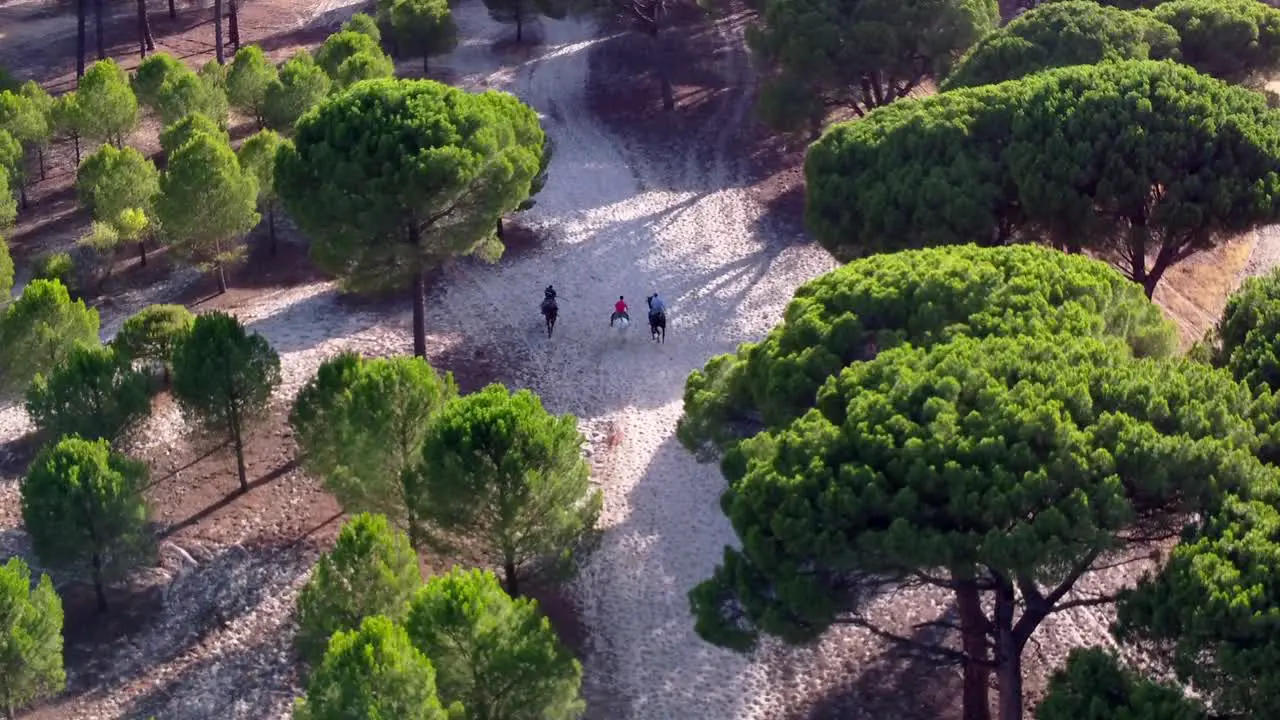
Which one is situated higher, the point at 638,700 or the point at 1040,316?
the point at 1040,316

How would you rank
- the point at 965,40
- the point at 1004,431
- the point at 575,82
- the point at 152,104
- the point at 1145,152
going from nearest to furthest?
the point at 1004,431 < the point at 1145,152 < the point at 965,40 < the point at 152,104 < the point at 575,82

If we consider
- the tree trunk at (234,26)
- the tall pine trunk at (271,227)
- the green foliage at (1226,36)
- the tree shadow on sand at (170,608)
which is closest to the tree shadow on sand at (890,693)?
the tree shadow on sand at (170,608)

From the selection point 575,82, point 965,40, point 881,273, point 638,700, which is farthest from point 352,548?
point 575,82

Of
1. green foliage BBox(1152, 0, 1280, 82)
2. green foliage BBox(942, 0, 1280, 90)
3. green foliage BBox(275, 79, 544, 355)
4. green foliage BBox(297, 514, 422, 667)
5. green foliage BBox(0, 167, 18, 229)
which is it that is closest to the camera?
green foliage BBox(297, 514, 422, 667)

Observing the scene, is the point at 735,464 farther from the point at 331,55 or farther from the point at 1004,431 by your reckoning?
the point at 331,55

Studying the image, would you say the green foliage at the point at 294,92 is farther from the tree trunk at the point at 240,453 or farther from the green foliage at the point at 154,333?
the tree trunk at the point at 240,453

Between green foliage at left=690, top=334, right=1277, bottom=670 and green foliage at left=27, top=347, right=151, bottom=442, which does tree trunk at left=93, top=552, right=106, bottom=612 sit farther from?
green foliage at left=690, top=334, right=1277, bottom=670

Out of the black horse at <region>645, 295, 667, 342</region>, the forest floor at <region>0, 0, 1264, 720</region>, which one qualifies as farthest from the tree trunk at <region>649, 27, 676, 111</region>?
the black horse at <region>645, 295, 667, 342</region>

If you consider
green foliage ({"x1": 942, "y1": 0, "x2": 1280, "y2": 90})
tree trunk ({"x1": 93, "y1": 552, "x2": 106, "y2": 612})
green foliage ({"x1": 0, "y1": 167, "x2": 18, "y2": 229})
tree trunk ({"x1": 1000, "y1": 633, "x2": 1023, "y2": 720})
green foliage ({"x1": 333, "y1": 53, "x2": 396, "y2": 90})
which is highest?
green foliage ({"x1": 942, "y1": 0, "x2": 1280, "y2": 90})
